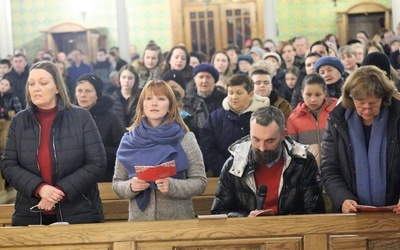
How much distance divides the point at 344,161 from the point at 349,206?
34 cm

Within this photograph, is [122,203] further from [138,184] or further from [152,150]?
[138,184]

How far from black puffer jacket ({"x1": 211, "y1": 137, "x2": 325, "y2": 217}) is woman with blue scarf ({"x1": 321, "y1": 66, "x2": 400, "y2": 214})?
0.38 feet

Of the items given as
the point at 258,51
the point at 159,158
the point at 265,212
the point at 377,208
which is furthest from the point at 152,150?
the point at 258,51

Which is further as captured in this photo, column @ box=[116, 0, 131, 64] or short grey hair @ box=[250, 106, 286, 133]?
column @ box=[116, 0, 131, 64]

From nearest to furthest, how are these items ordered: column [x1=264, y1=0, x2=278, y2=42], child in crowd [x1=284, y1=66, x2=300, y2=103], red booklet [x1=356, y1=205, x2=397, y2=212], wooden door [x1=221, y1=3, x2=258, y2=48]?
1. red booklet [x1=356, y1=205, x2=397, y2=212]
2. child in crowd [x1=284, y1=66, x2=300, y2=103]
3. column [x1=264, y1=0, x2=278, y2=42]
4. wooden door [x1=221, y1=3, x2=258, y2=48]

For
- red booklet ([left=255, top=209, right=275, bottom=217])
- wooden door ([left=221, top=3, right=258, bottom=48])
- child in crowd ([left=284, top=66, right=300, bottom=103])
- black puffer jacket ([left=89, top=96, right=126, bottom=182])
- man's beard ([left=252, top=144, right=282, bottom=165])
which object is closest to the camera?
red booklet ([left=255, top=209, right=275, bottom=217])

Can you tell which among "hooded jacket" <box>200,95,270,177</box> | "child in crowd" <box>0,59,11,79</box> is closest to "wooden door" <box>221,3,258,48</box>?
"child in crowd" <box>0,59,11,79</box>

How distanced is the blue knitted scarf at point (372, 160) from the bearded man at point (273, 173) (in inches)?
11.2

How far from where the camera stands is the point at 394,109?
517 cm

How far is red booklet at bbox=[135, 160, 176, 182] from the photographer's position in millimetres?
5074

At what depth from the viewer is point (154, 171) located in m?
5.08

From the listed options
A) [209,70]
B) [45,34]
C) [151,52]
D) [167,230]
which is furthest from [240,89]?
[45,34]

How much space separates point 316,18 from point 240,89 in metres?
13.9

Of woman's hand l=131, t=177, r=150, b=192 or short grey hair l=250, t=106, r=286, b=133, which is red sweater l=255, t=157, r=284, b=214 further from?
woman's hand l=131, t=177, r=150, b=192
